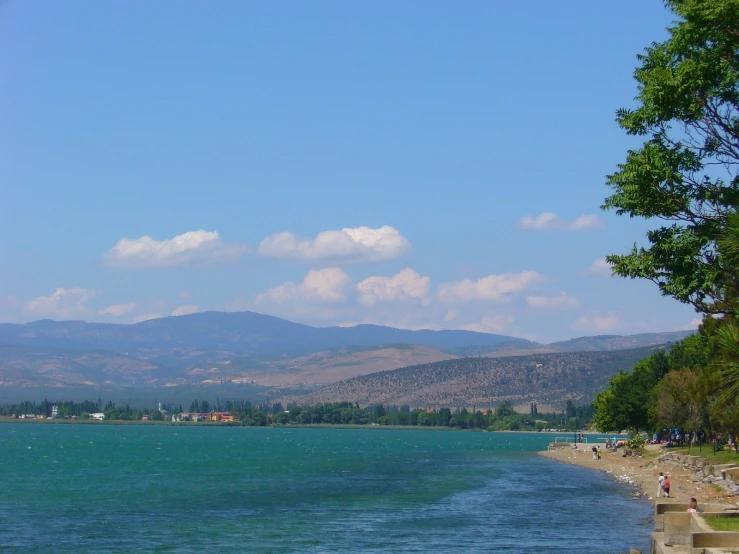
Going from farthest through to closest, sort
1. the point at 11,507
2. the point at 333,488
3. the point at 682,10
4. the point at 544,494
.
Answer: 1. the point at 333,488
2. the point at 544,494
3. the point at 11,507
4. the point at 682,10

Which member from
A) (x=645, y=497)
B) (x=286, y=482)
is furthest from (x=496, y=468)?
(x=645, y=497)

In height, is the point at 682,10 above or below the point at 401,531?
above

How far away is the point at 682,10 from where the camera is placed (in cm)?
2728

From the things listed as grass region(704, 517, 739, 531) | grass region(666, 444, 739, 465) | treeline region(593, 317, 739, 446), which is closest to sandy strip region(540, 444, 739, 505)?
grass region(666, 444, 739, 465)

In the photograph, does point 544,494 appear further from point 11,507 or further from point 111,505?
point 11,507

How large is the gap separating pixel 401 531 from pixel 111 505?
73.6 feet

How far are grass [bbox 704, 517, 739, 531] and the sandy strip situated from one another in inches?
531

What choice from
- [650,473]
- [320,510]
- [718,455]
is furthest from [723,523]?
[650,473]

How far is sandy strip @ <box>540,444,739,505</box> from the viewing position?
5279 cm

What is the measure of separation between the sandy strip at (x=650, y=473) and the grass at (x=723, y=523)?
13478mm

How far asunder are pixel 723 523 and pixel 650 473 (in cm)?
4964

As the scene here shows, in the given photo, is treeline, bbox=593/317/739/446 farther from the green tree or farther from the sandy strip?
the green tree

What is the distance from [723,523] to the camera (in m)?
30.7

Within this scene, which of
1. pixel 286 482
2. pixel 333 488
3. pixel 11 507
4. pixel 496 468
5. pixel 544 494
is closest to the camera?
pixel 11 507
